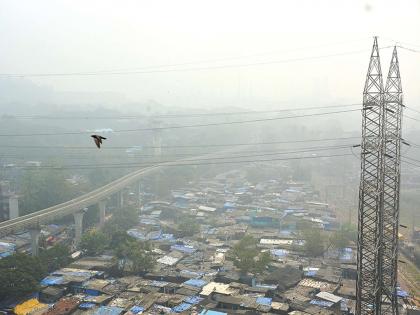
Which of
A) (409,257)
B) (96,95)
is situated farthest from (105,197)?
(96,95)

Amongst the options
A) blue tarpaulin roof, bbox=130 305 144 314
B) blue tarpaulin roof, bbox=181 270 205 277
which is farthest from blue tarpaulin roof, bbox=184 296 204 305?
blue tarpaulin roof, bbox=181 270 205 277

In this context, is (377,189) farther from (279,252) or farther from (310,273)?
(279,252)

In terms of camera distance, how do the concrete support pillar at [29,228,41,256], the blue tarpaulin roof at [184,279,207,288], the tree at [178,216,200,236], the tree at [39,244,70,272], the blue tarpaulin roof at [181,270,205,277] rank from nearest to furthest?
the blue tarpaulin roof at [184,279,207,288], the blue tarpaulin roof at [181,270,205,277], the tree at [39,244,70,272], the concrete support pillar at [29,228,41,256], the tree at [178,216,200,236]

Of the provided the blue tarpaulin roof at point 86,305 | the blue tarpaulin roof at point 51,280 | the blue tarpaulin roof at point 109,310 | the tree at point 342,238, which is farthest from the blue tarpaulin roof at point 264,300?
the blue tarpaulin roof at point 51,280

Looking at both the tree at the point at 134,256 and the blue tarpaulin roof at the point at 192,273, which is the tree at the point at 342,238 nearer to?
the blue tarpaulin roof at the point at 192,273

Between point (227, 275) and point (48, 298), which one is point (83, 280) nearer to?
point (48, 298)

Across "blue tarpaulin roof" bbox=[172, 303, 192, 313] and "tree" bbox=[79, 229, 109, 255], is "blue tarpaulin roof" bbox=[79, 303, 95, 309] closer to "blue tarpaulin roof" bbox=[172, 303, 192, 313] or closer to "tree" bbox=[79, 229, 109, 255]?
"blue tarpaulin roof" bbox=[172, 303, 192, 313]
